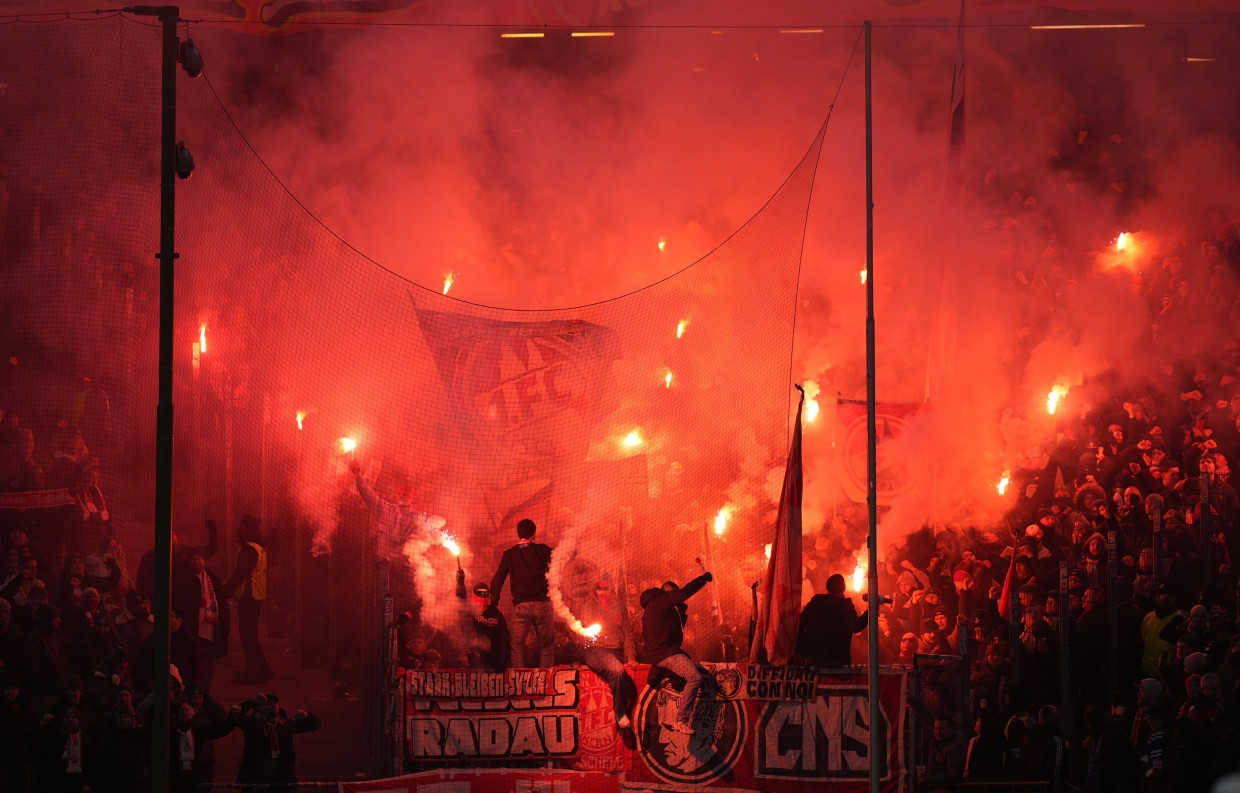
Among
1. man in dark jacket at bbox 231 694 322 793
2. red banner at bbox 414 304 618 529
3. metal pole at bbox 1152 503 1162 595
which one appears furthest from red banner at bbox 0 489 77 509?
metal pole at bbox 1152 503 1162 595

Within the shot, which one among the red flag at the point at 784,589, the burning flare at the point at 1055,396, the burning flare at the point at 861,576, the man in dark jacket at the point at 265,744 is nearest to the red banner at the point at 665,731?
the red flag at the point at 784,589

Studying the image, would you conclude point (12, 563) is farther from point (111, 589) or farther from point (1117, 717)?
point (1117, 717)

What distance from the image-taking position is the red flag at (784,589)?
9055 mm

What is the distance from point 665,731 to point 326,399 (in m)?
6.50

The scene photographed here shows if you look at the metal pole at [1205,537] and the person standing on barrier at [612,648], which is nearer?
the person standing on barrier at [612,648]

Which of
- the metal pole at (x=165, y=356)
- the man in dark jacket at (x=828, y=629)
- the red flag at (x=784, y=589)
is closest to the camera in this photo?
the metal pole at (x=165, y=356)

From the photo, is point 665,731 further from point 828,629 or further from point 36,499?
point 36,499

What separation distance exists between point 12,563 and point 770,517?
25.7ft

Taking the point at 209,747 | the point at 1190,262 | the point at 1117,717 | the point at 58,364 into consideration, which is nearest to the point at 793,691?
the point at 1117,717

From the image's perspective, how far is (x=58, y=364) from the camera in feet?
46.4

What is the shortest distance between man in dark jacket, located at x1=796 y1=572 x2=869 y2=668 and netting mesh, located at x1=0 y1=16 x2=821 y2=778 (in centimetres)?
164

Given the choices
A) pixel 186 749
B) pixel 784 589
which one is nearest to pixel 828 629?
pixel 784 589

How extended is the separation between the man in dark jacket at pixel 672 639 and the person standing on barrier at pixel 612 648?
21cm

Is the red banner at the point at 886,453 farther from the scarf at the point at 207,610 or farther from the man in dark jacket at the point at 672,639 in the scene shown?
the scarf at the point at 207,610
